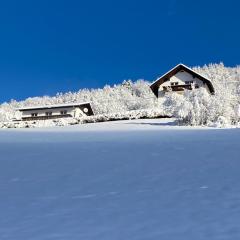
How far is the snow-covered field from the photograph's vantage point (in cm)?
548

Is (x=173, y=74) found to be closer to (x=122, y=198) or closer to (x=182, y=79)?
(x=182, y=79)

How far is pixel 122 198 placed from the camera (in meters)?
7.19

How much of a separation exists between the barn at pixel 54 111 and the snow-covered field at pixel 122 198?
55.2 meters

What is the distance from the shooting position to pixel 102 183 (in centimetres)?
848

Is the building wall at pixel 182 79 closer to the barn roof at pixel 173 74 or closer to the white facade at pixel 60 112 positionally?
the barn roof at pixel 173 74

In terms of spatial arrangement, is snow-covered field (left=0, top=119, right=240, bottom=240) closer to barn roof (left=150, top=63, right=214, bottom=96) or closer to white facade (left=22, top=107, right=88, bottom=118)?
barn roof (left=150, top=63, right=214, bottom=96)

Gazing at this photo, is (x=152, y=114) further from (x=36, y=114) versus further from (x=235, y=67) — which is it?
(x=235, y=67)

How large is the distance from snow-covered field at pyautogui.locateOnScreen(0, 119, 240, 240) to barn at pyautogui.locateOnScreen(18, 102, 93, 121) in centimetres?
5515

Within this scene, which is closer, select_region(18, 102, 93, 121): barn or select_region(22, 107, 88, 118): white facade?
select_region(18, 102, 93, 121): barn

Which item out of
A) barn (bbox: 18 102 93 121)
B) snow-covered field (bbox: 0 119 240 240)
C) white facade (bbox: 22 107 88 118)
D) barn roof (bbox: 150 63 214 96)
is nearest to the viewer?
snow-covered field (bbox: 0 119 240 240)

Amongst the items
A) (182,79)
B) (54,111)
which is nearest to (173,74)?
(182,79)

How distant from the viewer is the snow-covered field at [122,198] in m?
5.48

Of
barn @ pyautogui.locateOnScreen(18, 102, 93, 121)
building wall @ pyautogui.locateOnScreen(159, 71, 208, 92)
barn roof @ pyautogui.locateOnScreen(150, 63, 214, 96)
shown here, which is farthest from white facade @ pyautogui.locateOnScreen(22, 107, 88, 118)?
building wall @ pyautogui.locateOnScreen(159, 71, 208, 92)

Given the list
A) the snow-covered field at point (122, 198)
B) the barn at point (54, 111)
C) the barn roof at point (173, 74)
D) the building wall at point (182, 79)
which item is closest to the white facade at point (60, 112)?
the barn at point (54, 111)
